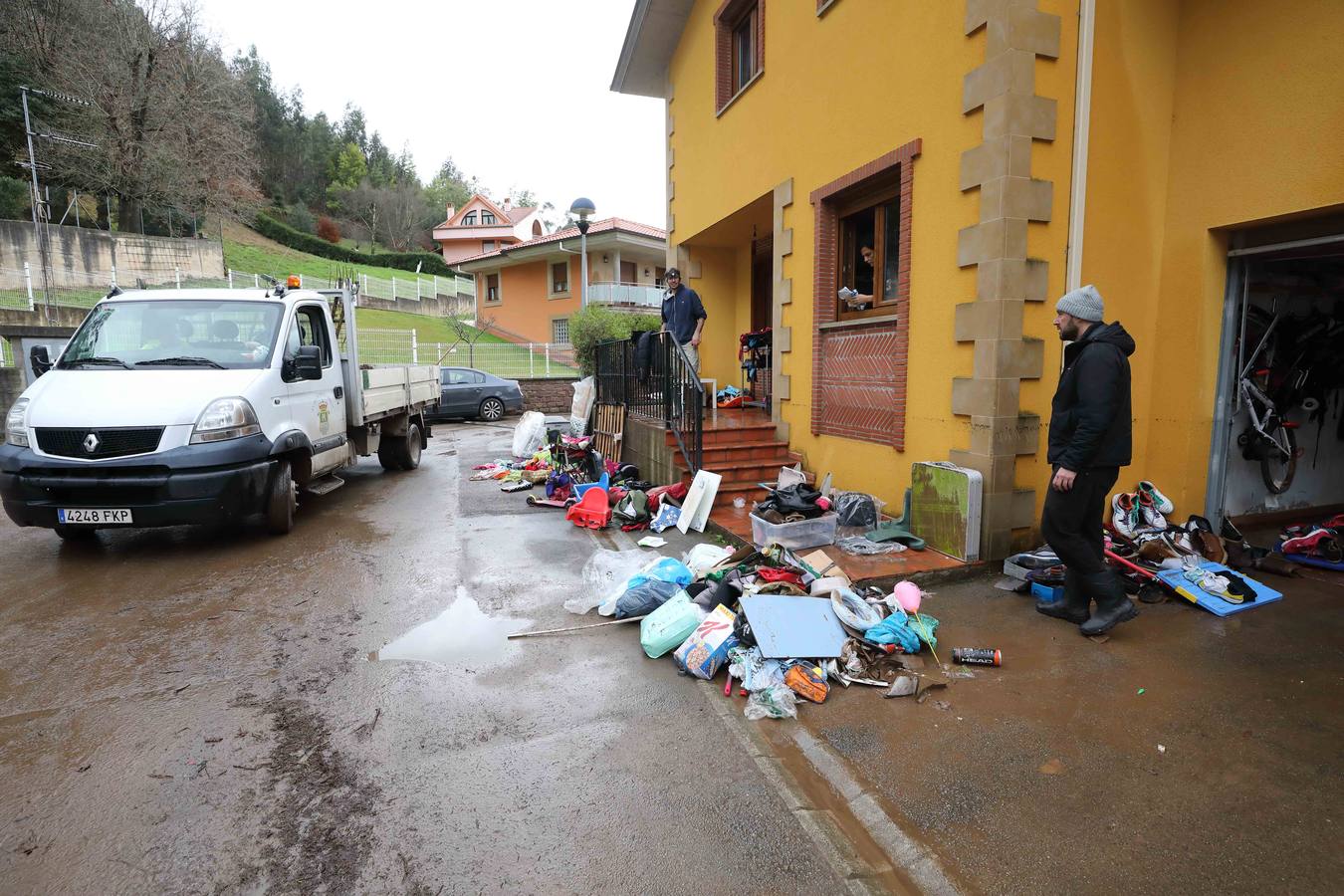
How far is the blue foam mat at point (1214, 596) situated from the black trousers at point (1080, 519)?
3.44 feet

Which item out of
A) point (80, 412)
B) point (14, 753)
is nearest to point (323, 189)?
point (80, 412)

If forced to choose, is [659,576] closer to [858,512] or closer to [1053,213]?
[858,512]

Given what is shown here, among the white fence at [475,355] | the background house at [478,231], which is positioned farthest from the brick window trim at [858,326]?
the background house at [478,231]

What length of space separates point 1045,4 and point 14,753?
744 centimetres

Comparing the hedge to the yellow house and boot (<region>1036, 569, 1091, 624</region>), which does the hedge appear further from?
boot (<region>1036, 569, 1091, 624</region>)

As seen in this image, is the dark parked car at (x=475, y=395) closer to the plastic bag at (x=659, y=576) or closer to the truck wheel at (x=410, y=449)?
the truck wheel at (x=410, y=449)

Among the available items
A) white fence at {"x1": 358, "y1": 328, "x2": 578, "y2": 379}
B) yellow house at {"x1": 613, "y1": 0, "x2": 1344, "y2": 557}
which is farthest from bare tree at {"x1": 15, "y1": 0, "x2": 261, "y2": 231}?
yellow house at {"x1": 613, "y1": 0, "x2": 1344, "y2": 557}

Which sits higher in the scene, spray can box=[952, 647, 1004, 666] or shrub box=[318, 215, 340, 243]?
shrub box=[318, 215, 340, 243]

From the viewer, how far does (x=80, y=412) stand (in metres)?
5.42

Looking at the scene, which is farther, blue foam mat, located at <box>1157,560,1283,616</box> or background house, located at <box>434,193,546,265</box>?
background house, located at <box>434,193,546,265</box>

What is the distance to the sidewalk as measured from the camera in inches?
88.6

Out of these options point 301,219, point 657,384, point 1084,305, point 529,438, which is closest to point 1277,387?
point 1084,305

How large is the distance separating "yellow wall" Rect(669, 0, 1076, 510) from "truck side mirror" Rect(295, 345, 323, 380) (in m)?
5.07

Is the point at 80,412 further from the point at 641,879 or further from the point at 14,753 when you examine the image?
the point at 641,879
